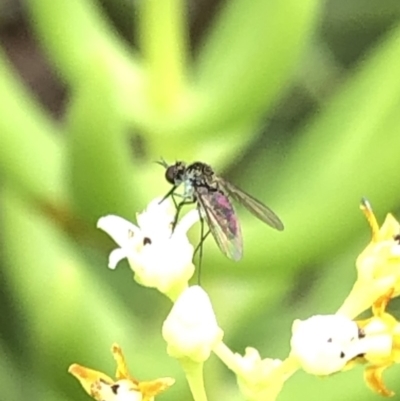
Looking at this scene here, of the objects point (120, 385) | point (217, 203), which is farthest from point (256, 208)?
point (120, 385)

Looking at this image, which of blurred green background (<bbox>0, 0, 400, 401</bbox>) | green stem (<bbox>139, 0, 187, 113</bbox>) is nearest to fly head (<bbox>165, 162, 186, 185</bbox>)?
blurred green background (<bbox>0, 0, 400, 401</bbox>)

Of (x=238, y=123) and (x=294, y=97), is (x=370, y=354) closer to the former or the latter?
(x=238, y=123)

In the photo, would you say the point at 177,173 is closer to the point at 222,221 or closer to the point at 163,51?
the point at 222,221

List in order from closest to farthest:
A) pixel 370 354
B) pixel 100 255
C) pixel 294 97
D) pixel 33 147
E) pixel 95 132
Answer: pixel 370 354 < pixel 95 132 < pixel 33 147 < pixel 100 255 < pixel 294 97

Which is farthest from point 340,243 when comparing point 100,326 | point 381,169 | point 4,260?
point 4,260

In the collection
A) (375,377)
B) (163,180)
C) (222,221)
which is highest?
(163,180)

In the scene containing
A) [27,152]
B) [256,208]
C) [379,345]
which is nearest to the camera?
[379,345]

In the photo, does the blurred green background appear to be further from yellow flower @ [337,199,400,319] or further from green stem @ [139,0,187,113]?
yellow flower @ [337,199,400,319]
